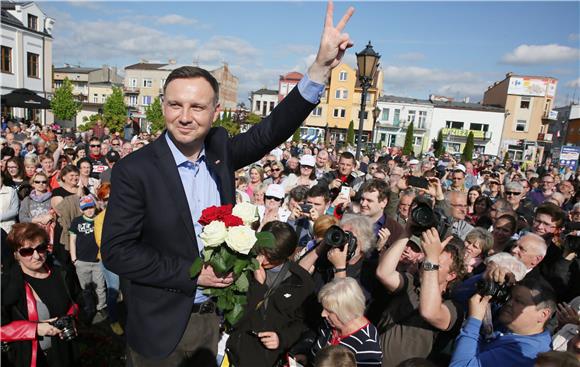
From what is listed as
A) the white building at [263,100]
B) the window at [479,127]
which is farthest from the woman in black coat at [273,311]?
the white building at [263,100]

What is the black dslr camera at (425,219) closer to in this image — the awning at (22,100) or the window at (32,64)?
the awning at (22,100)

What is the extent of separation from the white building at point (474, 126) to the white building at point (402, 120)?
7.20 feet

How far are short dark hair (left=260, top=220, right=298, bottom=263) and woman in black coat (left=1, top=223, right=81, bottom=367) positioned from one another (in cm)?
176

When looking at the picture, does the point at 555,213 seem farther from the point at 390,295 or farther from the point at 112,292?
the point at 112,292

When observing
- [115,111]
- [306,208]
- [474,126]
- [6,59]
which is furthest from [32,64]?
[474,126]

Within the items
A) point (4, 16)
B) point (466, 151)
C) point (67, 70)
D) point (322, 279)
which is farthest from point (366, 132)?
point (67, 70)

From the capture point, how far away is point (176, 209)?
1.87m

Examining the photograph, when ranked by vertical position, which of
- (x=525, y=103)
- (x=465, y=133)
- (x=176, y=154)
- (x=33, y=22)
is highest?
(x=33, y=22)

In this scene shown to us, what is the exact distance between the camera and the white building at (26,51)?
3050cm

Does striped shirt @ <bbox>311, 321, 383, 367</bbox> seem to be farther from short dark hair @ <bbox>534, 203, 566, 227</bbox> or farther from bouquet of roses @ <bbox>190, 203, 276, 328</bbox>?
short dark hair @ <bbox>534, 203, 566, 227</bbox>

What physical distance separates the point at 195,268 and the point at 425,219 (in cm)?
165

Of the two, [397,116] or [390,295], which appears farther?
[397,116]

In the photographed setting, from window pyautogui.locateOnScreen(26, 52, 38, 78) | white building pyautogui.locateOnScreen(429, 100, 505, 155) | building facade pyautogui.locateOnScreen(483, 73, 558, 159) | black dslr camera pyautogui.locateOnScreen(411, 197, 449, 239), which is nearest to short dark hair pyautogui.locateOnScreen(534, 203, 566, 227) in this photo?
black dslr camera pyautogui.locateOnScreen(411, 197, 449, 239)

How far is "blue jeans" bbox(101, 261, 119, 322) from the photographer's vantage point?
5.49 m
